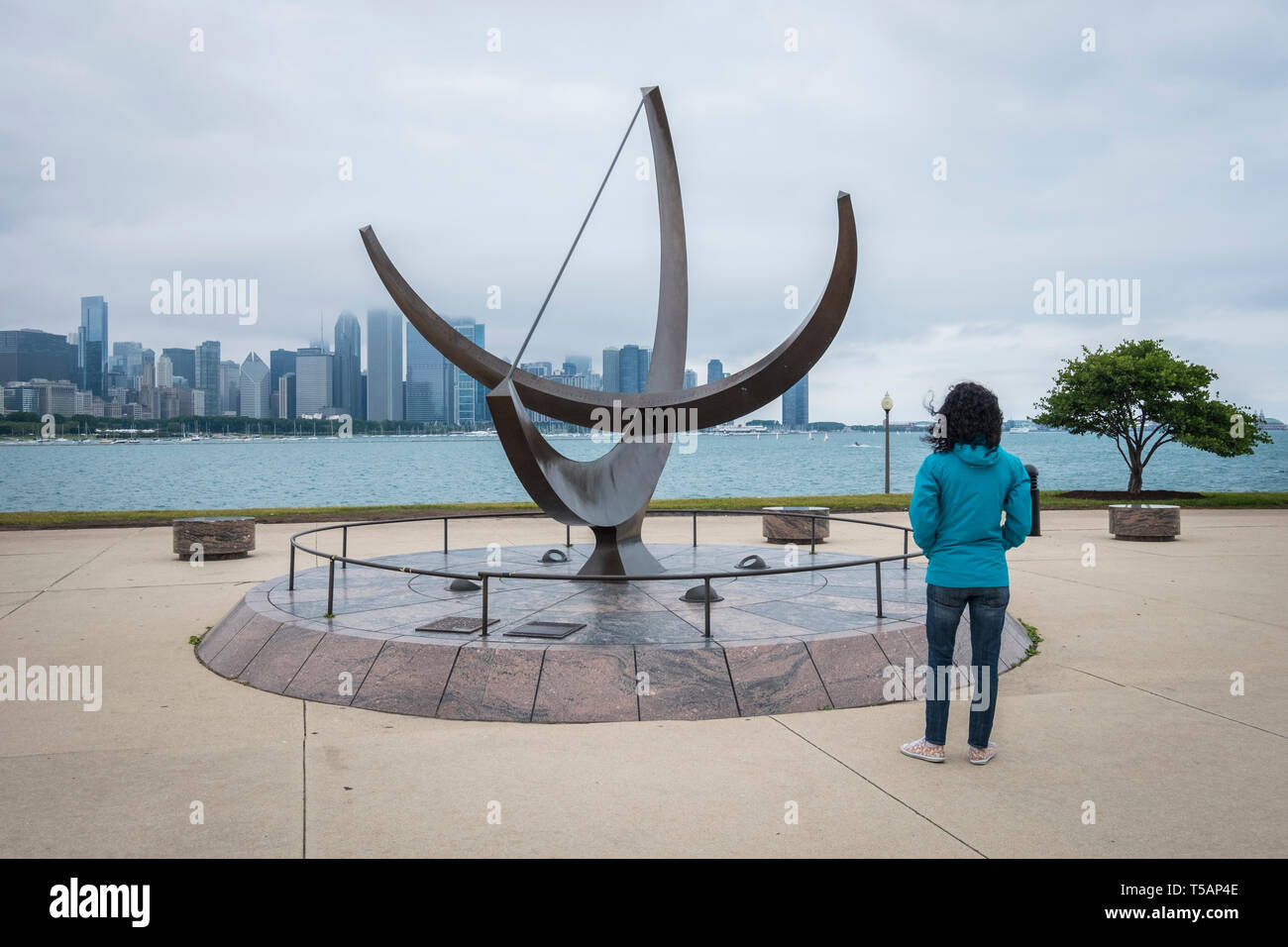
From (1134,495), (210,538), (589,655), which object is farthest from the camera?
(1134,495)

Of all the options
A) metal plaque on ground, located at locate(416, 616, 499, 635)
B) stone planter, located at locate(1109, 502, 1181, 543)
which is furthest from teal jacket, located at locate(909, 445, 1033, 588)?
stone planter, located at locate(1109, 502, 1181, 543)

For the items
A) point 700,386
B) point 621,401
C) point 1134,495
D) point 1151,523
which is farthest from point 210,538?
point 1134,495

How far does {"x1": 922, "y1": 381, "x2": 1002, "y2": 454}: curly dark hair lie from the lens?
3.92 metres

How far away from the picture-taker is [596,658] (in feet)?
16.8

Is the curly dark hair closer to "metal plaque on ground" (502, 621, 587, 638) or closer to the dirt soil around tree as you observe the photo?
"metal plaque on ground" (502, 621, 587, 638)

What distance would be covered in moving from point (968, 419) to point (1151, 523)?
11.2 m

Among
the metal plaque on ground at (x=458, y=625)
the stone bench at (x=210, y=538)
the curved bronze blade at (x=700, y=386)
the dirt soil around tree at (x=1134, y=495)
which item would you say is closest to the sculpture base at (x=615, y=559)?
the curved bronze blade at (x=700, y=386)

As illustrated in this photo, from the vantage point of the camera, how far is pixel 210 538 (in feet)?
37.4

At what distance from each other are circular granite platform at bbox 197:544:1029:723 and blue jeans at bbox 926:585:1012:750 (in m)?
1.04

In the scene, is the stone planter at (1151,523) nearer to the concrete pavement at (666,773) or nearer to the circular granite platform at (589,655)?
the concrete pavement at (666,773)

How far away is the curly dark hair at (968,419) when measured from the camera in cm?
392

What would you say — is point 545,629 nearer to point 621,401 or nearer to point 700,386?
point 621,401
